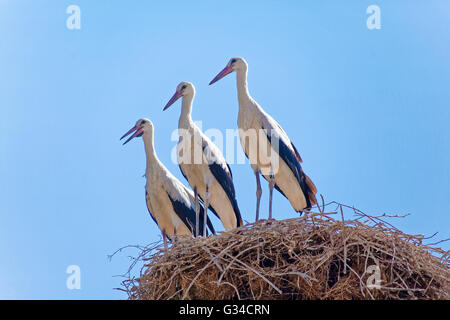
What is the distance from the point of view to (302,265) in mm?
4793

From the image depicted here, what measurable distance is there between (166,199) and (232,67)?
127cm

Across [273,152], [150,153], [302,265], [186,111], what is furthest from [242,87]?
[302,265]

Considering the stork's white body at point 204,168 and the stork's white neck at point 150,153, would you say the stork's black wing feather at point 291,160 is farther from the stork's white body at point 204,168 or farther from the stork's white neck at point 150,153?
the stork's white neck at point 150,153

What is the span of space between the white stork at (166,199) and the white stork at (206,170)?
0.15 m

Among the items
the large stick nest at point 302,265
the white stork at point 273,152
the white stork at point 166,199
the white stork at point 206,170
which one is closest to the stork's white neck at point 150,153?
the white stork at point 166,199

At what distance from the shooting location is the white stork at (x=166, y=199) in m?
7.28
